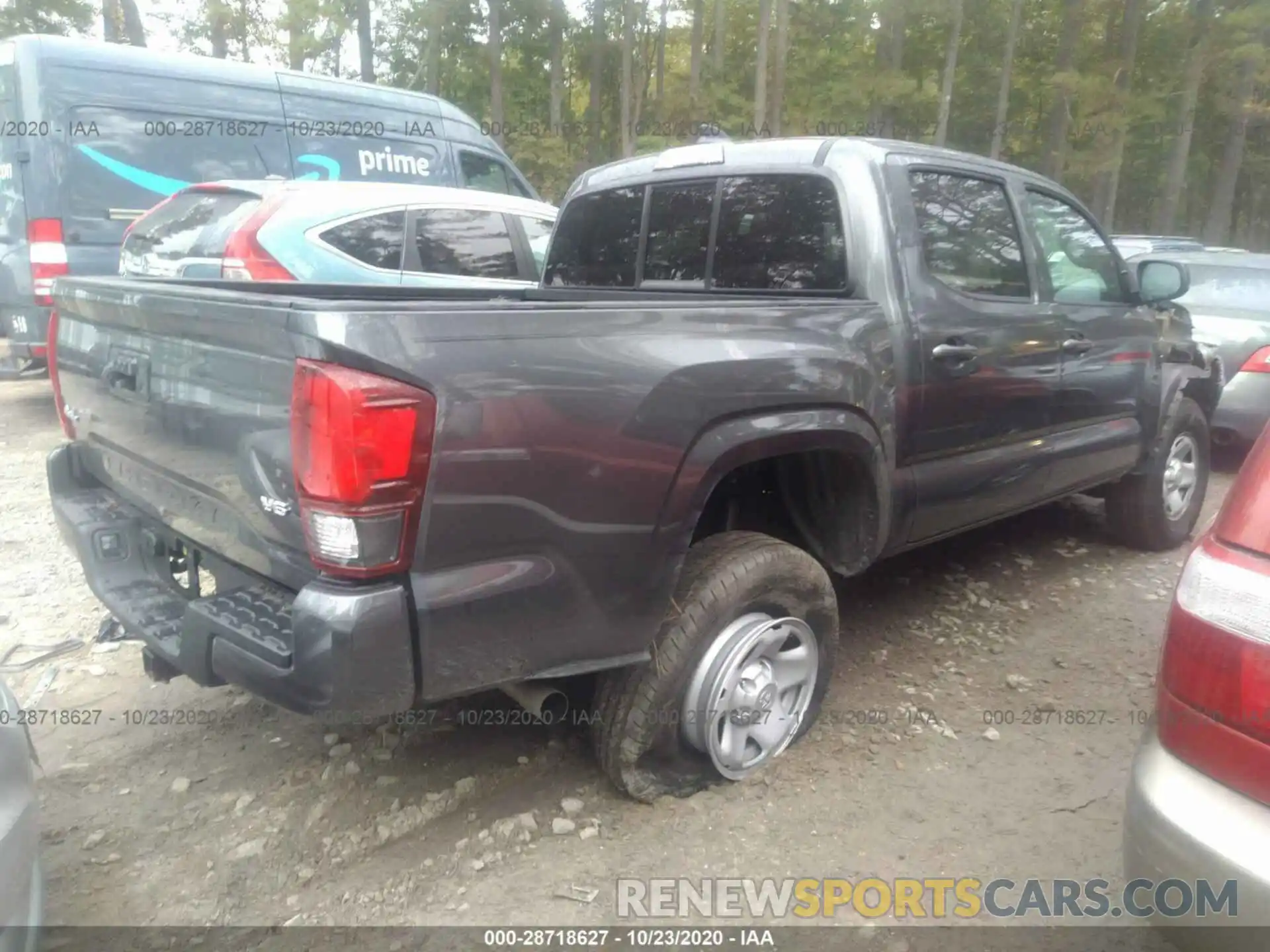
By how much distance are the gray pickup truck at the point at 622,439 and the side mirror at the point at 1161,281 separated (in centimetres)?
3

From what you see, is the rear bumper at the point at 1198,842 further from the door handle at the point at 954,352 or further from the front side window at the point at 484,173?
the front side window at the point at 484,173

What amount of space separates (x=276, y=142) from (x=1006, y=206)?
273 inches

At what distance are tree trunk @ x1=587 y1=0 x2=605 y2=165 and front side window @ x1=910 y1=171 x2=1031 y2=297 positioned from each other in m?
20.3

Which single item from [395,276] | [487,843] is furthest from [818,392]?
[395,276]

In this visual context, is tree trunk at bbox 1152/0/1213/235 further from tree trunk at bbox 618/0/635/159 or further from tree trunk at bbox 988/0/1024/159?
tree trunk at bbox 618/0/635/159

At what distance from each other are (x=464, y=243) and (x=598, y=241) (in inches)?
123

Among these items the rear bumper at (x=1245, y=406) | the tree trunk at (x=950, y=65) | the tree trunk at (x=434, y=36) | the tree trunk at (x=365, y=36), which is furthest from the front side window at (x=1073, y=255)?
the tree trunk at (x=365, y=36)

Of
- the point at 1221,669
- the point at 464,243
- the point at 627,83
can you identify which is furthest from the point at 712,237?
the point at 627,83

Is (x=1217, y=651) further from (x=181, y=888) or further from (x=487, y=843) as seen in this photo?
(x=181, y=888)

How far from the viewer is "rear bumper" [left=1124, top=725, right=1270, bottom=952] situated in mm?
1431

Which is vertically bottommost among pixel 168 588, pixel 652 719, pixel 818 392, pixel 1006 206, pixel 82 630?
pixel 82 630

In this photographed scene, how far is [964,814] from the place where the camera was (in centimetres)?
270

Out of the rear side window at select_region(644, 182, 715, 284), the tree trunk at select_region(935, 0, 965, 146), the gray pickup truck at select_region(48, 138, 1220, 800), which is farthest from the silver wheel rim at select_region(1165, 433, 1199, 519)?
the tree trunk at select_region(935, 0, 965, 146)

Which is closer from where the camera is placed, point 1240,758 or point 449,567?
point 1240,758
